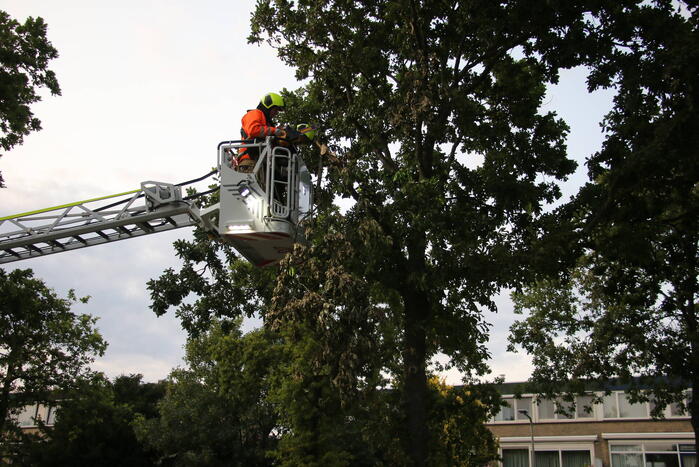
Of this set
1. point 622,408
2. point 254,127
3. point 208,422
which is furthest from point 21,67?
point 622,408

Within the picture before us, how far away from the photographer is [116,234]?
46.7 ft

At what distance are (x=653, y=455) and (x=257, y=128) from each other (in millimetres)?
A: 46727

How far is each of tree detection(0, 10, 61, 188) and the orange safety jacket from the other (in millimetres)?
9450

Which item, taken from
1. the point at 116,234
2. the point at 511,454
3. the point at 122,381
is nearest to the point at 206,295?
the point at 116,234

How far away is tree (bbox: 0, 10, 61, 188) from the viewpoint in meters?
18.0

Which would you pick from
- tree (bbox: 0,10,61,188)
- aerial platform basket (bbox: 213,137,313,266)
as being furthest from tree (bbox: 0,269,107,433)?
aerial platform basket (bbox: 213,137,313,266)

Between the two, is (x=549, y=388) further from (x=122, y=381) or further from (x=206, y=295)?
(x=122, y=381)

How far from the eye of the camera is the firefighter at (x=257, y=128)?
38.9ft

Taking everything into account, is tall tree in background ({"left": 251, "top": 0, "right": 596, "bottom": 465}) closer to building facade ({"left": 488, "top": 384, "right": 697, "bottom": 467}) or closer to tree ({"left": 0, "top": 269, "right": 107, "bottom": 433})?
tree ({"left": 0, "top": 269, "right": 107, "bottom": 433})

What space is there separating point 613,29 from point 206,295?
12855 millimetres

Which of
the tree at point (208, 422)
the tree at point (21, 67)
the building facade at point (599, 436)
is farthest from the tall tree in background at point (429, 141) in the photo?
the building facade at point (599, 436)

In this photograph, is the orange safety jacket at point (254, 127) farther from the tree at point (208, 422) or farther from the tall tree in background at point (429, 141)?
the tree at point (208, 422)

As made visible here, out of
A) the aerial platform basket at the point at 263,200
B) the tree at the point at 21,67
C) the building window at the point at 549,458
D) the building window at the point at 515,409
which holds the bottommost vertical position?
the building window at the point at 549,458

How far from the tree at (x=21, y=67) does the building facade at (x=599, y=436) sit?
35.4 metres
